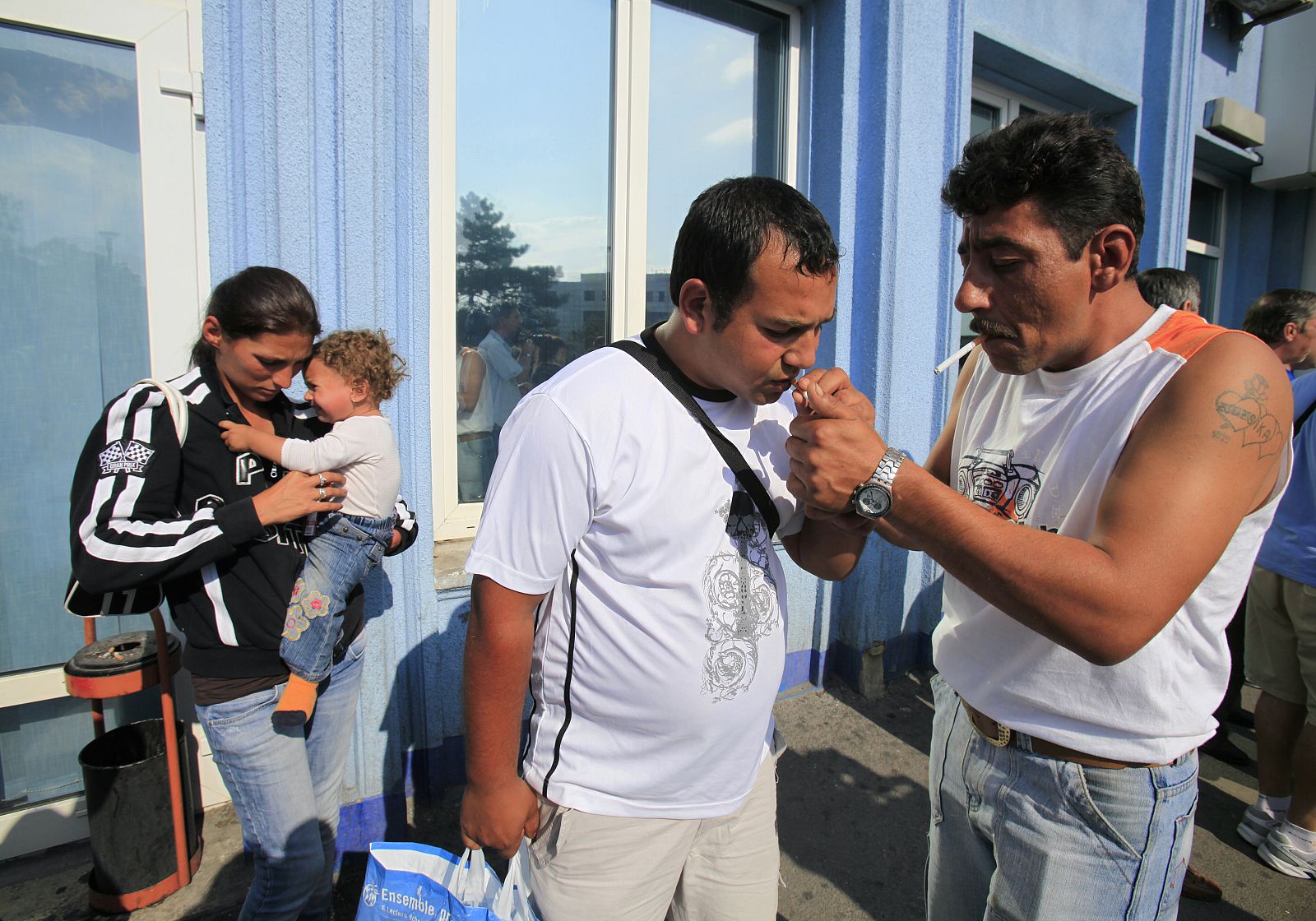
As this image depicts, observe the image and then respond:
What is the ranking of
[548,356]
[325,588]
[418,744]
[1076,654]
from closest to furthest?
1. [1076,654]
2. [325,588]
3. [418,744]
4. [548,356]

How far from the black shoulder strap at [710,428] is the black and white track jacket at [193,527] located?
1123 millimetres

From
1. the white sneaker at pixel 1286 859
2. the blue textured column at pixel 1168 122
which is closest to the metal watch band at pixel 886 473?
the white sneaker at pixel 1286 859

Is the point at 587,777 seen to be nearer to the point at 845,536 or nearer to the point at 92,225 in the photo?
the point at 845,536

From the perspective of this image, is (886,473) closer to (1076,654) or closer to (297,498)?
(1076,654)

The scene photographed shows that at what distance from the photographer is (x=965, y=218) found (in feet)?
5.13

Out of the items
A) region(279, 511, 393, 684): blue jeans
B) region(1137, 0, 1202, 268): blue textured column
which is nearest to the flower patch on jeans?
region(279, 511, 393, 684): blue jeans

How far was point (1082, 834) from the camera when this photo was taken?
1.36m

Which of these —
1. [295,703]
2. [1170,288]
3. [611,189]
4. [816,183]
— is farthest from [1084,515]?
[816,183]

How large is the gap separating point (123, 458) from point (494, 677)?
1136mm

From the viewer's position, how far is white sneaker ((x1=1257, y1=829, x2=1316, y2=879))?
2820 millimetres

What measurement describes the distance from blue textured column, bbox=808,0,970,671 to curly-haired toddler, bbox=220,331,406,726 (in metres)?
2.49

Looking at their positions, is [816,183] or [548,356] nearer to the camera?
[548,356]

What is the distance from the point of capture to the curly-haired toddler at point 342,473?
75.7 inches

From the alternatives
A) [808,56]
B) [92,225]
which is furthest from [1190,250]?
[92,225]
